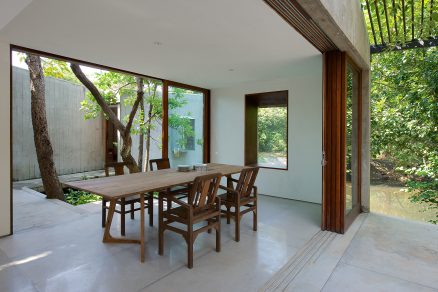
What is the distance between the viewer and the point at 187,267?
246 centimetres

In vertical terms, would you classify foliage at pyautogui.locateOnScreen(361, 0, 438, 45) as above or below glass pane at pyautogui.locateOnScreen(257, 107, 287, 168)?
above

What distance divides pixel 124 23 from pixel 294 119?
353 centimetres

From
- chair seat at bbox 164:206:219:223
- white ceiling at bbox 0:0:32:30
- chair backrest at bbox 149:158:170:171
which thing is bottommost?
chair seat at bbox 164:206:219:223

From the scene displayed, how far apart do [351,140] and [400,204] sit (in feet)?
10.1

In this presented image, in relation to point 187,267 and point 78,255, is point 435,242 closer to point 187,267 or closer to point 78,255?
point 187,267

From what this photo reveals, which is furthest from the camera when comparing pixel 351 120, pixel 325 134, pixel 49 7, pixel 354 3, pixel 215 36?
pixel 351 120

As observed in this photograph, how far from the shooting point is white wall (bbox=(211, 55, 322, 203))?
478cm


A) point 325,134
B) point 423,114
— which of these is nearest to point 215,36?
point 325,134

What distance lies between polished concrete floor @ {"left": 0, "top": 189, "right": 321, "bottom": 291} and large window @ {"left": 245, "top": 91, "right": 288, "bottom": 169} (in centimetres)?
171

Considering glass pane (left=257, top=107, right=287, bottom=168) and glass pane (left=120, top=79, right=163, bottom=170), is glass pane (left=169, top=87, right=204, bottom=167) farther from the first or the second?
glass pane (left=257, top=107, right=287, bottom=168)

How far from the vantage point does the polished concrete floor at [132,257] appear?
7.15 feet

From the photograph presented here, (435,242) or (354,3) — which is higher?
(354,3)

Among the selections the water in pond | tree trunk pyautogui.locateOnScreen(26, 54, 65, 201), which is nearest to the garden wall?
tree trunk pyautogui.locateOnScreen(26, 54, 65, 201)

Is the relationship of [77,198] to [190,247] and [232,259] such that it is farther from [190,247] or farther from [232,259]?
[232,259]
